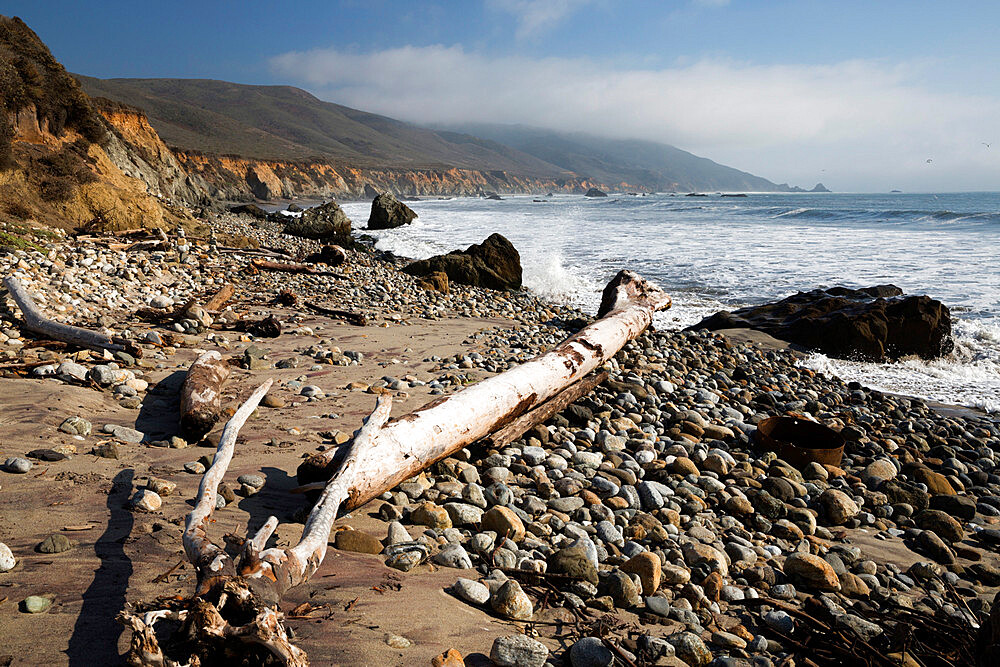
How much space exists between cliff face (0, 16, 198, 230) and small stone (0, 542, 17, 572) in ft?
32.8

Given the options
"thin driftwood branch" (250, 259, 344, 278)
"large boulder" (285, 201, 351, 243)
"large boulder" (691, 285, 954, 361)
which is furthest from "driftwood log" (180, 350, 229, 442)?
"large boulder" (285, 201, 351, 243)

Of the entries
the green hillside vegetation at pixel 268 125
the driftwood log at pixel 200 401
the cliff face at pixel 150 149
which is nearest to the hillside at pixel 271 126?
the green hillside vegetation at pixel 268 125

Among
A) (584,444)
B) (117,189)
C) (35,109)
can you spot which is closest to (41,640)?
(584,444)

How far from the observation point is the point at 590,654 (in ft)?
6.21

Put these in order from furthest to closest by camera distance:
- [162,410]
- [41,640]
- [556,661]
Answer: [162,410] → [556,661] → [41,640]

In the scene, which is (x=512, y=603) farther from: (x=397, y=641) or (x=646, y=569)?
(x=646, y=569)

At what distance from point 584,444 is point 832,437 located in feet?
7.04

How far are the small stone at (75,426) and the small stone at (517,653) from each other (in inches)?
112

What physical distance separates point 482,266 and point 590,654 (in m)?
10.4

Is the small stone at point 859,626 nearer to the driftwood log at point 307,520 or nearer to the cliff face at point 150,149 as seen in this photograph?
the driftwood log at point 307,520

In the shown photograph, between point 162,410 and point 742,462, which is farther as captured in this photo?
point 742,462

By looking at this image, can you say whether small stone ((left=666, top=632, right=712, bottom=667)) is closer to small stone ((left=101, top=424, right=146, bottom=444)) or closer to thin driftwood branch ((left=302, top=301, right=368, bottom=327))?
small stone ((left=101, top=424, right=146, bottom=444))

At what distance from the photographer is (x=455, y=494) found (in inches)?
121

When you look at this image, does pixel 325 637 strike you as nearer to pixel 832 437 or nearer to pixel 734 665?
pixel 734 665
